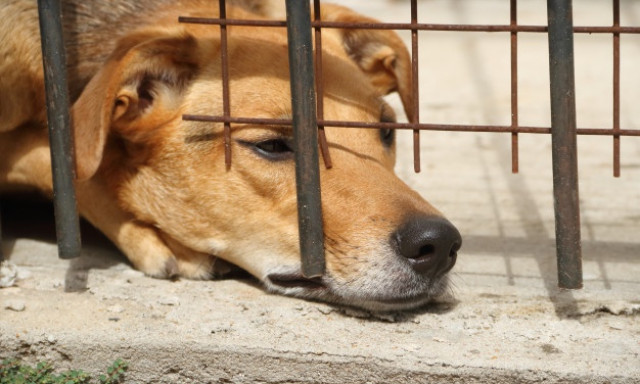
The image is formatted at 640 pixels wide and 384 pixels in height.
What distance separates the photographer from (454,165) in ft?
17.5

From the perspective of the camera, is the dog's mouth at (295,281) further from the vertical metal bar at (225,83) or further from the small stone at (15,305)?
the small stone at (15,305)

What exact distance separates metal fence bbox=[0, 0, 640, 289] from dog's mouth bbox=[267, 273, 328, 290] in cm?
9

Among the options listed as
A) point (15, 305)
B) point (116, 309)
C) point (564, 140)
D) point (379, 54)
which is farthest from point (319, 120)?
point (15, 305)

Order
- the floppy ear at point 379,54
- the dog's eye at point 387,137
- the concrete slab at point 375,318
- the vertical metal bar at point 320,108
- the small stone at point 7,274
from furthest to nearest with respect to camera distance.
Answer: the floppy ear at point 379,54 < the dog's eye at point 387,137 < the small stone at point 7,274 < the vertical metal bar at point 320,108 < the concrete slab at point 375,318

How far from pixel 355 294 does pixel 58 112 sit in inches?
46.9

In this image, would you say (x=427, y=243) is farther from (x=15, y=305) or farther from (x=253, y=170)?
(x=15, y=305)

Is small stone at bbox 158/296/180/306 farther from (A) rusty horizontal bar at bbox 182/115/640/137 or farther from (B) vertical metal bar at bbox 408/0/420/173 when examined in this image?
(B) vertical metal bar at bbox 408/0/420/173

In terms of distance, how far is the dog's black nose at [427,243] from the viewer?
10.8ft

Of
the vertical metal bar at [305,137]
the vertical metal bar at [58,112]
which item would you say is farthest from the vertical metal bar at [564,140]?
the vertical metal bar at [58,112]

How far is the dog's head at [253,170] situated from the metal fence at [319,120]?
95 mm

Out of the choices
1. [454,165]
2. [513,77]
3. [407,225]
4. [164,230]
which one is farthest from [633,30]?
[454,165]

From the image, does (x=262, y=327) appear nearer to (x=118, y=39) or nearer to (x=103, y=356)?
(x=103, y=356)

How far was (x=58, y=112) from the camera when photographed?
11.5ft

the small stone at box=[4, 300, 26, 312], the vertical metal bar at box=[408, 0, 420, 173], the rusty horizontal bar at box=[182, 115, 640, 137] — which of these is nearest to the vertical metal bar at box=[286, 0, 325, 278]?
the rusty horizontal bar at box=[182, 115, 640, 137]
